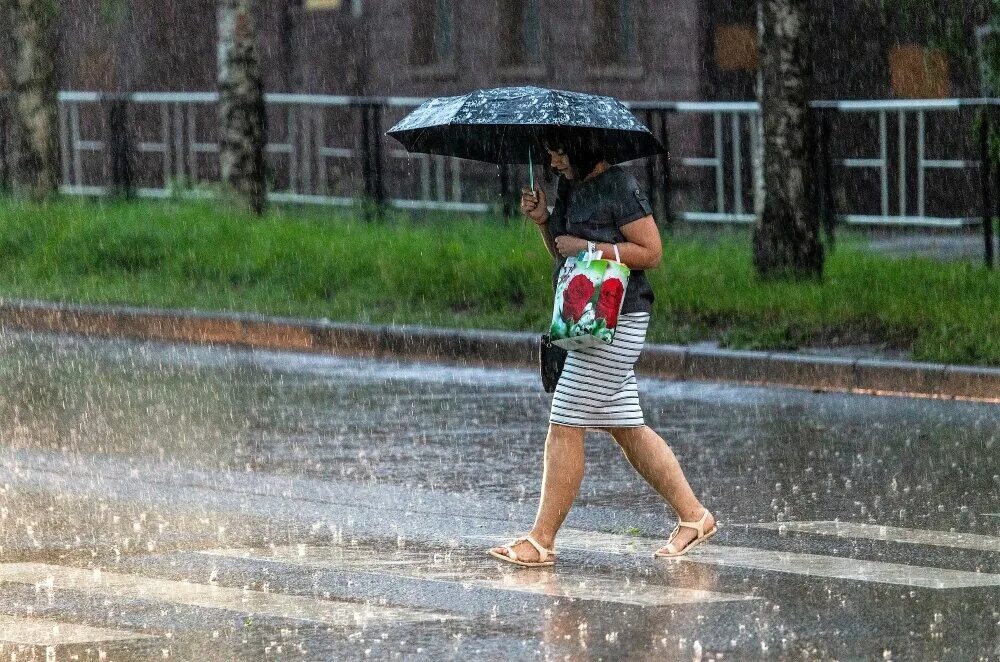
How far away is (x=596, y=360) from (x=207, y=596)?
1.60m

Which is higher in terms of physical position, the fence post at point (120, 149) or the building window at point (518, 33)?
the building window at point (518, 33)

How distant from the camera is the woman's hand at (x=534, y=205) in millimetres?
8008

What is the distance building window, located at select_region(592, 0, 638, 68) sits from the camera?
2508cm

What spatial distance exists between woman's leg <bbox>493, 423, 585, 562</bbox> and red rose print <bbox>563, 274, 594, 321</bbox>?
1.54ft

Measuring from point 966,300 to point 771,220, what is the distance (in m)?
1.74

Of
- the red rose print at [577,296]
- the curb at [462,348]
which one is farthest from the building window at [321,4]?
the red rose print at [577,296]

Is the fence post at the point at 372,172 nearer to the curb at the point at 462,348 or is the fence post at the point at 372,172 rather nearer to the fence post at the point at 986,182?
the curb at the point at 462,348

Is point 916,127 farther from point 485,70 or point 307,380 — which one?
point 307,380

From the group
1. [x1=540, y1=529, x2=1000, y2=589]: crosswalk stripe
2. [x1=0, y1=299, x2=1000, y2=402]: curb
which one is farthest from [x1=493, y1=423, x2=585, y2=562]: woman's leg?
[x1=0, y1=299, x2=1000, y2=402]: curb

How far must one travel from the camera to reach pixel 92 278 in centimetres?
1823

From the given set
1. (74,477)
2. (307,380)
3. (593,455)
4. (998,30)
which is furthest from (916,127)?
(74,477)

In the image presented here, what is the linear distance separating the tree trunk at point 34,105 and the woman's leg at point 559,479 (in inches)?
576

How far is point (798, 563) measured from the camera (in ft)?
25.9

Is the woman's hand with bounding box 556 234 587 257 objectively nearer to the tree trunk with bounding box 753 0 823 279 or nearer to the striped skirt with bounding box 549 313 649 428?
the striped skirt with bounding box 549 313 649 428
